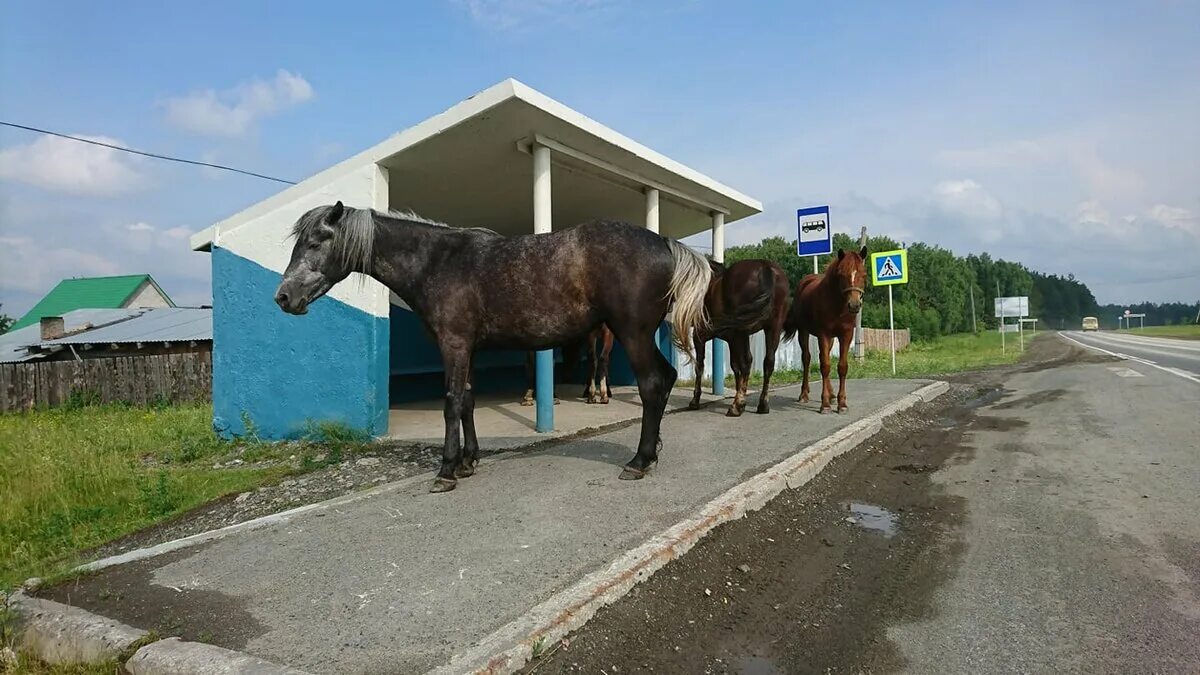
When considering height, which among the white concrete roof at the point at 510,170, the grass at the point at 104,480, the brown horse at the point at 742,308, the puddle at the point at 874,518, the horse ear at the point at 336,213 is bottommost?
the grass at the point at 104,480

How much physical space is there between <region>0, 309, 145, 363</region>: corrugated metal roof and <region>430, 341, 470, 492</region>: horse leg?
23907 mm

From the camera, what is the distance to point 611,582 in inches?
123

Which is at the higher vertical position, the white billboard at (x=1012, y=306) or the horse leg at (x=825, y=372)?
the white billboard at (x=1012, y=306)

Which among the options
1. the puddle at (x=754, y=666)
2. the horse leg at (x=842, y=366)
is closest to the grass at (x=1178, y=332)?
the horse leg at (x=842, y=366)

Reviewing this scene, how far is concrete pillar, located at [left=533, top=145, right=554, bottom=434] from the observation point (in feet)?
25.9

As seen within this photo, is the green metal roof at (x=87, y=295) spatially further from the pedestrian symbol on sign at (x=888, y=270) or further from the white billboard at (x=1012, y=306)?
the white billboard at (x=1012, y=306)

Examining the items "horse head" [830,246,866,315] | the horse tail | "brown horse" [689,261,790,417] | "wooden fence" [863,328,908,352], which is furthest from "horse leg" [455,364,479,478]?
"wooden fence" [863,328,908,352]

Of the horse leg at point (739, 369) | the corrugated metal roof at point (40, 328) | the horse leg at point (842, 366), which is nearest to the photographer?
the horse leg at point (739, 369)

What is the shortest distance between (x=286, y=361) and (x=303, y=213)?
6.68 feet

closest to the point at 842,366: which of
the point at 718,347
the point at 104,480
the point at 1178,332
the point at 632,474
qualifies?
the point at 718,347

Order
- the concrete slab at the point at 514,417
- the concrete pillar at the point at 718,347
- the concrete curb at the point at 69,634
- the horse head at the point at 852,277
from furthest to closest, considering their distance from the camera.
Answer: the concrete pillar at the point at 718,347 < the horse head at the point at 852,277 < the concrete slab at the point at 514,417 < the concrete curb at the point at 69,634

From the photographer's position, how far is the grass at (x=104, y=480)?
5250 mm

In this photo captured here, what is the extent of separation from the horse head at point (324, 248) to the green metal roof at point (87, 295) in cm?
4107

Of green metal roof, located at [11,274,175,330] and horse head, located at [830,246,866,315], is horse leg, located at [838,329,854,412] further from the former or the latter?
green metal roof, located at [11,274,175,330]
